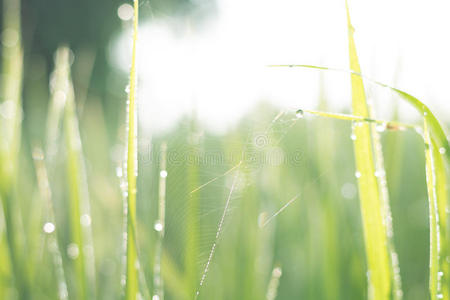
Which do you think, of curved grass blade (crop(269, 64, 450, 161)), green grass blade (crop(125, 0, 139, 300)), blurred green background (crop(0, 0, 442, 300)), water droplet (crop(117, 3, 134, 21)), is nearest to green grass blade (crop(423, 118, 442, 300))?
curved grass blade (crop(269, 64, 450, 161))

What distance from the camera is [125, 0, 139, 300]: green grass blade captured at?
1.29 feet

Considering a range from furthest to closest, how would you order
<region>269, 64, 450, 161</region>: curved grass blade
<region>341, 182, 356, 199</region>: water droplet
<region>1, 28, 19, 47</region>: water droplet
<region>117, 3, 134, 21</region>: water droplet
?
<region>341, 182, 356, 199</region>: water droplet < <region>1, 28, 19, 47</region>: water droplet < <region>117, 3, 134, 21</region>: water droplet < <region>269, 64, 450, 161</region>: curved grass blade

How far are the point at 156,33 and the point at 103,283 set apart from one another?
0.77 m

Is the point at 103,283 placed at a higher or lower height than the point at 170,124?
lower

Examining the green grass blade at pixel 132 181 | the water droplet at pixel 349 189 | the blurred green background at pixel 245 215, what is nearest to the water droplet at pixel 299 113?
the blurred green background at pixel 245 215

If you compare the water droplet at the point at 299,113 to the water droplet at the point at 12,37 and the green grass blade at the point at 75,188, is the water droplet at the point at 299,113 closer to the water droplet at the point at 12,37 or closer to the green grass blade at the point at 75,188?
the green grass blade at the point at 75,188

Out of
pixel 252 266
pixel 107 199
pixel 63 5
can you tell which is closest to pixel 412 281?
pixel 252 266

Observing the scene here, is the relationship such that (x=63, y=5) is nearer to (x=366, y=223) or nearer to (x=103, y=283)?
(x=103, y=283)

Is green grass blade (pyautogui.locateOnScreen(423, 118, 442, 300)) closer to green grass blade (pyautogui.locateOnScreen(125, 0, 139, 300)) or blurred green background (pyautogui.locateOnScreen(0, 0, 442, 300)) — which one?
blurred green background (pyautogui.locateOnScreen(0, 0, 442, 300))

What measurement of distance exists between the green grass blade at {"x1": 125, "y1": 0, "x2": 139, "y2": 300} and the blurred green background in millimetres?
85

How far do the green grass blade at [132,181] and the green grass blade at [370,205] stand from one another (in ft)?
0.67

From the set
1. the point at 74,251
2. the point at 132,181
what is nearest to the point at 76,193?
the point at 74,251

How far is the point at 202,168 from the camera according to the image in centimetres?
65

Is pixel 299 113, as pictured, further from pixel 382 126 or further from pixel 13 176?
pixel 13 176
